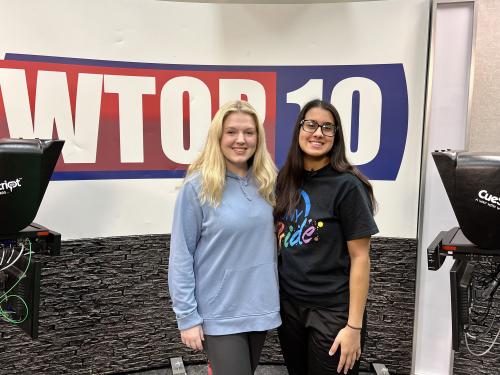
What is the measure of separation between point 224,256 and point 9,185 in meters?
0.71

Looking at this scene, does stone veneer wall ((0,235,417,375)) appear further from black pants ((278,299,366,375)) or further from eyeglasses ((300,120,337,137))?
eyeglasses ((300,120,337,137))

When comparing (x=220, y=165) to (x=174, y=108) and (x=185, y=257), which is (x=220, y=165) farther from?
(x=174, y=108)

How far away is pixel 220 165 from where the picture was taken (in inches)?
51.5

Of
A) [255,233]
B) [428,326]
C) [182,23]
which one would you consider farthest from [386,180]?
[182,23]

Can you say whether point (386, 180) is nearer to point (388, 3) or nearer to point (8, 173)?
point (388, 3)

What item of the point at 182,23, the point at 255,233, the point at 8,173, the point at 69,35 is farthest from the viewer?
the point at 182,23

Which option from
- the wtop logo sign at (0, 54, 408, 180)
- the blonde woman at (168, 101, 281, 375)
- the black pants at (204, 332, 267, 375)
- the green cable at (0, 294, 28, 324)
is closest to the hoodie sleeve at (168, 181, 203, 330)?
the blonde woman at (168, 101, 281, 375)

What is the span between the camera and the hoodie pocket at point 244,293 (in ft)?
4.20

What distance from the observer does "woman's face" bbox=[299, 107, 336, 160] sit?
130 centimetres

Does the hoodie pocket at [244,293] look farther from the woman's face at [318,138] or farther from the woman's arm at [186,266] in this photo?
the woman's face at [318,138]

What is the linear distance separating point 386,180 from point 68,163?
1.75m

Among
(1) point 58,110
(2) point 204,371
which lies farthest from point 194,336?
(1) point 58,110

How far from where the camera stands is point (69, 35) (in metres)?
1.99

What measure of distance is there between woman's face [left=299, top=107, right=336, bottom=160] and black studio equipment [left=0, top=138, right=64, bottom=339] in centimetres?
85
